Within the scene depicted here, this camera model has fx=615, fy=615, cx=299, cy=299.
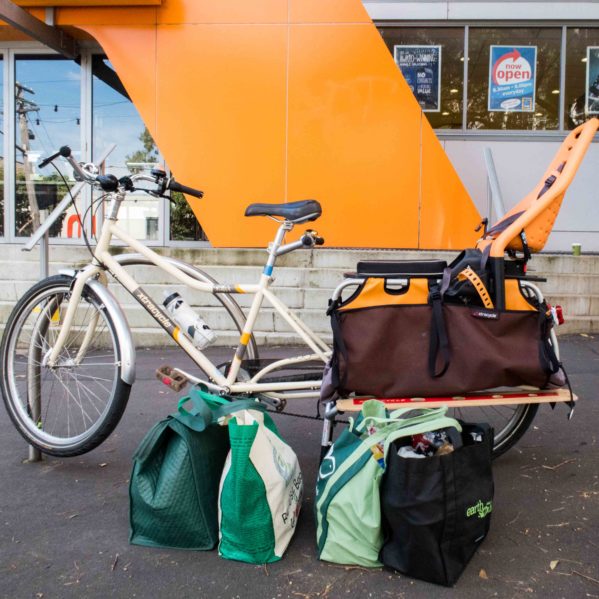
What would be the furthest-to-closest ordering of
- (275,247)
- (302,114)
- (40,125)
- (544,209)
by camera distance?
(40,125)
(302,114)
(275,247)
(544,209)

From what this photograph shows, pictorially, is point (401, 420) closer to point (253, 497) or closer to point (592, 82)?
point (253, 497)

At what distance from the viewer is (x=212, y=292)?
10.3 ft

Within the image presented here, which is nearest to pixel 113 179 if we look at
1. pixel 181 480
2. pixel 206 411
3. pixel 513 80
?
pixel 206 411

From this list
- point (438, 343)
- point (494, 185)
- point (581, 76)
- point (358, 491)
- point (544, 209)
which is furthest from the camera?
point (581, 76)

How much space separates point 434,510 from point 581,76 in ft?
26.6

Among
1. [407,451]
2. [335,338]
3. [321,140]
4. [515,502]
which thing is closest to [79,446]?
[335,338]

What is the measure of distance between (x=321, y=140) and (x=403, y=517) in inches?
259

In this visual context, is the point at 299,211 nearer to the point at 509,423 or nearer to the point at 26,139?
the point at 509,423

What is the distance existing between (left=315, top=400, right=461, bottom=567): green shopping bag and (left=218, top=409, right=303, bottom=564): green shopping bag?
155 millimetres

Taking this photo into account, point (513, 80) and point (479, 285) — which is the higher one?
point (513, 80)

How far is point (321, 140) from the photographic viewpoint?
809cm

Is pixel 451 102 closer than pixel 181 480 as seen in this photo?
No

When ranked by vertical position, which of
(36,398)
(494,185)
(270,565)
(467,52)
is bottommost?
Result: (270,565)

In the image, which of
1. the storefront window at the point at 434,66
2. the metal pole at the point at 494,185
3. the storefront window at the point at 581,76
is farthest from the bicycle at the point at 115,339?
the storefront window at the point at 581,76
